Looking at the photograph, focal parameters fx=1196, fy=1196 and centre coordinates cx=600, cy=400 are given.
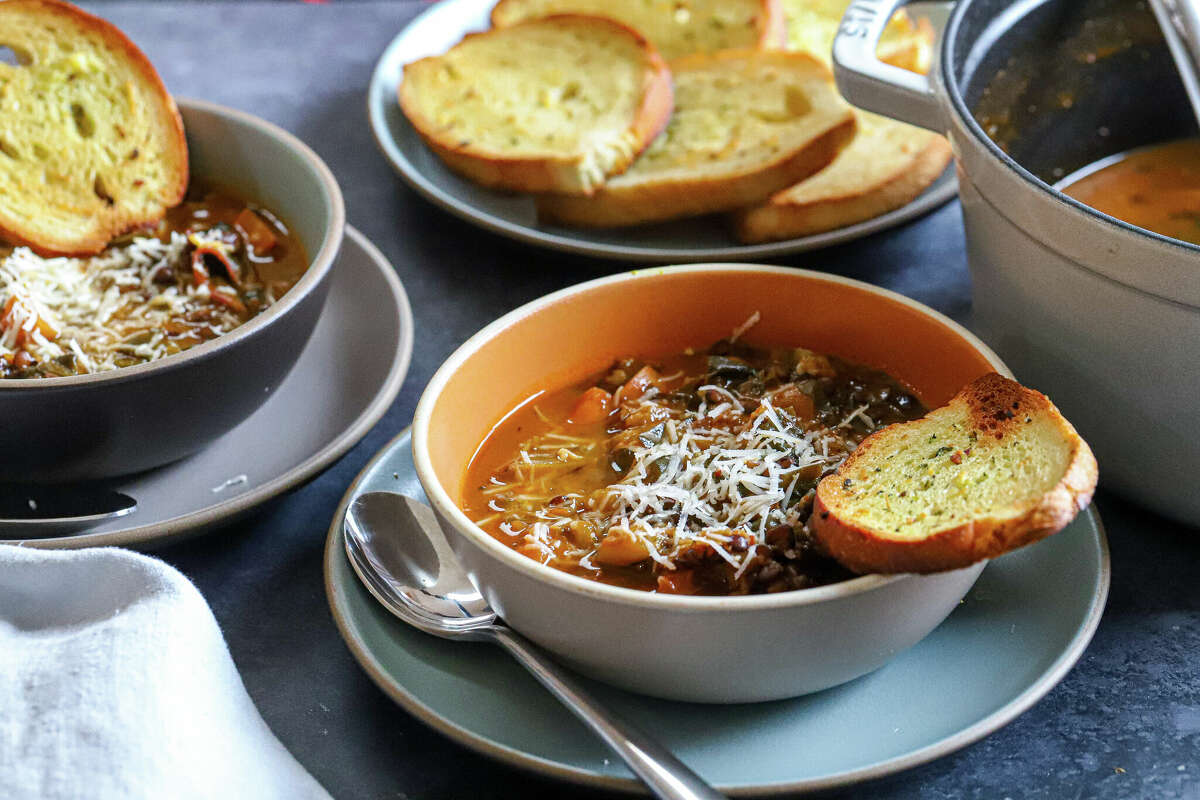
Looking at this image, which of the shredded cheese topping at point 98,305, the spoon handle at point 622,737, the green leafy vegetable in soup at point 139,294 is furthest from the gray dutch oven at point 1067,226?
the shredded cheese topping at point 98,305

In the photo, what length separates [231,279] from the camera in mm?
1968

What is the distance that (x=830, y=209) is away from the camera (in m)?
2.26

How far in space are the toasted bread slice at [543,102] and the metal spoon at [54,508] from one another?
101 cm

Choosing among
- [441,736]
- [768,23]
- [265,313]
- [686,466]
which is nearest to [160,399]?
[265,313]

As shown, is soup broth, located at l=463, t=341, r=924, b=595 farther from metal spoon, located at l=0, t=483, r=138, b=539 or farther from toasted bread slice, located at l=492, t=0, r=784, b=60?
toasted bread slice, located at l=492, t=0, r=784, b=60

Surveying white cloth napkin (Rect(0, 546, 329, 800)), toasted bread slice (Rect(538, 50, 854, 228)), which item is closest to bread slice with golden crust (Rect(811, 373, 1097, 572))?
white cloth napkin (Rect(0, 546, 329, 800))

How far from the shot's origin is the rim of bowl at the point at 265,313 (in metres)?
1.58

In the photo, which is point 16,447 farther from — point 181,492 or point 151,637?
point 151,637

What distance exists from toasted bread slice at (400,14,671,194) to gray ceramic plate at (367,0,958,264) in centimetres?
5

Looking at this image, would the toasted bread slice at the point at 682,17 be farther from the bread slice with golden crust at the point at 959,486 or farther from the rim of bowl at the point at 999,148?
the bread slice with golden crust at the point at 959,486

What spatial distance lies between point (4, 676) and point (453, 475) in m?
0.58

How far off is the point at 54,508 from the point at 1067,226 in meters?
1.43

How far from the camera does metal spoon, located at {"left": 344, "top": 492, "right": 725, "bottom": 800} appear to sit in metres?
1.21

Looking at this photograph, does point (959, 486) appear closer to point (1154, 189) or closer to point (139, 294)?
point (1154, 189)
